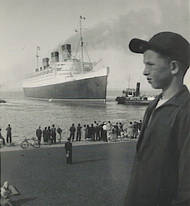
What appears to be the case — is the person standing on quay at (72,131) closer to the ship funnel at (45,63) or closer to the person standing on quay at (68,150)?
the person standing on quay at (68,150)

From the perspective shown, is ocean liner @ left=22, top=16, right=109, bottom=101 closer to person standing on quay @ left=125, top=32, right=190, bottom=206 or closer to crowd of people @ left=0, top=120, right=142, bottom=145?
crowd of people @ left=0, top=120, right=142, bottom=145

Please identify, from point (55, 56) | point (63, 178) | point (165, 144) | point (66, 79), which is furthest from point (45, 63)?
point (165, 144)

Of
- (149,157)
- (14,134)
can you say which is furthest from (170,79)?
(14,134)

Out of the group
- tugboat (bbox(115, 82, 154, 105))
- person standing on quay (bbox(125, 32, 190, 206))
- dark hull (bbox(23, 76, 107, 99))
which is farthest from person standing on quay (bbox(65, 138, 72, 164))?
person standing on quay (bbox(125, 32, 190, 206))

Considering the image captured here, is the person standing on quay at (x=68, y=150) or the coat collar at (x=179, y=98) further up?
the coat collar at (x=179, y=98)

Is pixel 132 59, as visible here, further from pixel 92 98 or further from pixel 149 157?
pixel 149 157

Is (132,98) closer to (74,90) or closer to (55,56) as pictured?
(74,90)

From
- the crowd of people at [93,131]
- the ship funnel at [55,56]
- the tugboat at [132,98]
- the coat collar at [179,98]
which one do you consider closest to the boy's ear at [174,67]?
the coat collar at [179,98]
